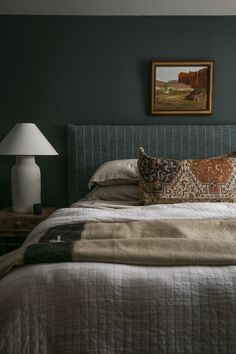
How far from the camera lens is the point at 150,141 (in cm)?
318

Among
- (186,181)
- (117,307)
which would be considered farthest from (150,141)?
(117,307)

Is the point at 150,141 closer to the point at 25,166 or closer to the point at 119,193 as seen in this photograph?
the point at 119,193

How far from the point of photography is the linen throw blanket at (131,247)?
133 cm

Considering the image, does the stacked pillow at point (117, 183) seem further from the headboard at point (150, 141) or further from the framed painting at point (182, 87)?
the framed painting at point (182, 87)

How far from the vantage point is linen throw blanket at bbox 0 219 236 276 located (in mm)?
1329

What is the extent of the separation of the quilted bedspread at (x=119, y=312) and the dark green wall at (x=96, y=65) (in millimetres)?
2179

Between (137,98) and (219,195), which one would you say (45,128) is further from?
(219,195)

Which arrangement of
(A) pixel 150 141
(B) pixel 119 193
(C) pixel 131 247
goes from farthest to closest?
1. (A) pixel 150 141
2. (B) pixel 119 193
3. (C) pixel 131 247

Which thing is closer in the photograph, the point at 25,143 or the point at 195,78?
the point at 25,143

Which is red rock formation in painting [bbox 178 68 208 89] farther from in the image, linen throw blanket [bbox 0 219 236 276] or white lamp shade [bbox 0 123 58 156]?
linen throw blanket [bbox 0 219 236 276]

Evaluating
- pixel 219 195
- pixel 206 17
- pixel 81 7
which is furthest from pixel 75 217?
pixel 206 17

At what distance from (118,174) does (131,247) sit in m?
1.40

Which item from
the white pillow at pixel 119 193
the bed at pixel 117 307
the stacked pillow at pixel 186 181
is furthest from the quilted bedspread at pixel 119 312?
the white pillow at pixel 119 193

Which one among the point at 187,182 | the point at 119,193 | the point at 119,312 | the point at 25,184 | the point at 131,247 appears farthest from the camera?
the point at 25,184
